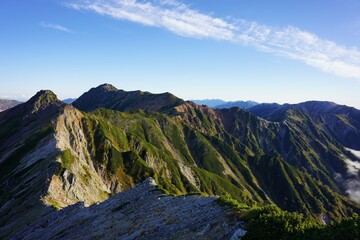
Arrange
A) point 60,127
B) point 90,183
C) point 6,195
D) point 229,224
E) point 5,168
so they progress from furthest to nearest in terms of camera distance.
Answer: point 60,127, point 5,168, point 90,183, point 6,195, point 229,224

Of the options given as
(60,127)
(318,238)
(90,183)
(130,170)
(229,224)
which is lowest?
(130,170)

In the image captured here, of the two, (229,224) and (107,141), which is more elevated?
(229,224)

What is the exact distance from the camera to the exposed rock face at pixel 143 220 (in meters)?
32.2

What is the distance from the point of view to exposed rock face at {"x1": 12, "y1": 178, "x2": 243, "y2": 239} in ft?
106

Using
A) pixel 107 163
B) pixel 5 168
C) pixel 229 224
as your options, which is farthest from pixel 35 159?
pixel 229 224

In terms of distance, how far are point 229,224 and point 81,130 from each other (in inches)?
6749

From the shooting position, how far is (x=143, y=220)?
42.3 metres

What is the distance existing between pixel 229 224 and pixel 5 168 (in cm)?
13906

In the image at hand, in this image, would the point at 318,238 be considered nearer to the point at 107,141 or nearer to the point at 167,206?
the point at 167,206

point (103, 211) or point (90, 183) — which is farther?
point (90, 183)

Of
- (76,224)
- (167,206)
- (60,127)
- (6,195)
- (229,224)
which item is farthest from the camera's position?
(60,127)

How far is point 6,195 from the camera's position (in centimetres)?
10419

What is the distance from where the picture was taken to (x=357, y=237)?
20234mm

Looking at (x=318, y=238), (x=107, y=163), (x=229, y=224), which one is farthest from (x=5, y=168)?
(x=318, y=238)
